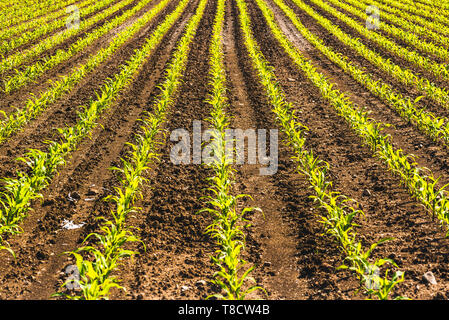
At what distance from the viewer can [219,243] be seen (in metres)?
4.69

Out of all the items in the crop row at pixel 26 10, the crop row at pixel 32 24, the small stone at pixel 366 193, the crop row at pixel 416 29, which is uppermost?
the crop row at pixel 26 10

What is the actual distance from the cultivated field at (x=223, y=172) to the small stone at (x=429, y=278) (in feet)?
0.05

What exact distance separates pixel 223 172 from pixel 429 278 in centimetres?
313

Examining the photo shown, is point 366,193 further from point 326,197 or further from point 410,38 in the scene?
point 410,38

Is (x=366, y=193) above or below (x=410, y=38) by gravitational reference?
below

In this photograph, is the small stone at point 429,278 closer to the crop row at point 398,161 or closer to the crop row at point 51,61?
the crop row at point 398,161

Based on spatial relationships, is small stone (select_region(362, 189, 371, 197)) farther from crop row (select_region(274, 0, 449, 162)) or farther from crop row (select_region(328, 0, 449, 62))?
crop row (select_region(328, 0, 449, 62))

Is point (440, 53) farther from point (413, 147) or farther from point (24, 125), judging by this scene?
point (24, 125)

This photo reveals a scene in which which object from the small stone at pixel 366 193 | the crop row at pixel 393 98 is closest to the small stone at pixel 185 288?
the small stone at pixel 366 193

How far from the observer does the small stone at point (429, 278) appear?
4.25 m

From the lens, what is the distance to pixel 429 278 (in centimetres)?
428

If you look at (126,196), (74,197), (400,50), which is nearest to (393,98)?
(400,50)

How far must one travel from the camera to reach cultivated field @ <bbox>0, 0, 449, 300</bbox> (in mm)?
4414

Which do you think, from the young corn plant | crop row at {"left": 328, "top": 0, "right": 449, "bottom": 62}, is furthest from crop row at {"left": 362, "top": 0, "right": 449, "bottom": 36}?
the young corn plant
